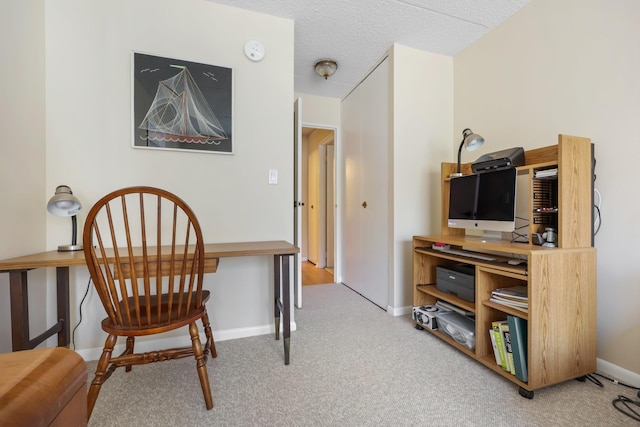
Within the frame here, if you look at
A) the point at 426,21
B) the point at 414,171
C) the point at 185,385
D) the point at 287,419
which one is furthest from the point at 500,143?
the point at 185,385

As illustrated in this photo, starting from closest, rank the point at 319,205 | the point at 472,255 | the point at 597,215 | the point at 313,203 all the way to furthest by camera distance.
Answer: the point at 597,215, the point at 472,255, the point at 319,205, the point at 313,203

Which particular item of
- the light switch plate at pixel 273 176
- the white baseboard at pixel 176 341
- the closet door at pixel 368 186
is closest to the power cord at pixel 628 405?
the closet door at pixel 368 186

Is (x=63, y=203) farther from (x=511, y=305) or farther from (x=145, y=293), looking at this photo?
(x=511, y=305)

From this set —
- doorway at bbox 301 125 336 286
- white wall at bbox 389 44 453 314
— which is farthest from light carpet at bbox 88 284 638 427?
doorway at bbox 301 125 336 286

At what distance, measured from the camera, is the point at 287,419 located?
122 cm

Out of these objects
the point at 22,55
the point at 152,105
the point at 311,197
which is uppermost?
the point at 22,55

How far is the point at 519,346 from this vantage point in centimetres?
139

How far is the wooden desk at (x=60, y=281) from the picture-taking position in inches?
50.6

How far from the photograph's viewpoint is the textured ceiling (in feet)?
6.51

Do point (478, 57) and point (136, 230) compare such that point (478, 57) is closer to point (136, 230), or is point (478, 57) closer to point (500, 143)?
point (500, 143)

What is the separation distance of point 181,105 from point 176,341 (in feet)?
5.21

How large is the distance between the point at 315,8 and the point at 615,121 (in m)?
1.98

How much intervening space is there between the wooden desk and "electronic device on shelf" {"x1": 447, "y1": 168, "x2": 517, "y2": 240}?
1.27 m

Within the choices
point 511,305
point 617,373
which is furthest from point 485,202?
point 617,373
